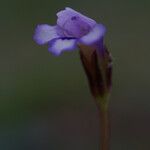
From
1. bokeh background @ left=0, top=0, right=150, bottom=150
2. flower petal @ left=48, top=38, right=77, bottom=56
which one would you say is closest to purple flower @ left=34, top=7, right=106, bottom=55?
flower petal @ left=48, top=38, right=77, bottom=56

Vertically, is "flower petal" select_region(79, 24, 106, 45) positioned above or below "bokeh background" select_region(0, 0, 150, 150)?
above

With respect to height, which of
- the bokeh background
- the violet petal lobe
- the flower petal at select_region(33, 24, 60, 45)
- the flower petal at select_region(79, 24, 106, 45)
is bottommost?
the bokeh background

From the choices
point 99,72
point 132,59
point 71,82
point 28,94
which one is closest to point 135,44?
point 132,59

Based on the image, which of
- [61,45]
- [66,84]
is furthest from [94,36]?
[66,84]

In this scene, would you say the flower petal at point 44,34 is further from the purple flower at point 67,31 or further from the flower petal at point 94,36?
the flower petal at point 94,36

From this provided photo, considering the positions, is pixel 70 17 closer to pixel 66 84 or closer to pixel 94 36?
pixel 94 36

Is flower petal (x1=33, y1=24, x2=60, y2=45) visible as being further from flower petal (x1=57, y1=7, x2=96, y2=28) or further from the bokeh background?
the bokeh background

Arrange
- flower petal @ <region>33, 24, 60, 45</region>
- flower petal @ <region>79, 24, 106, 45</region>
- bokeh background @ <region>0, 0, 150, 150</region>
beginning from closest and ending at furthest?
flower petal @ <region>79, 24, 106, 45</region>, flower petal @ <region>33, 24, 60, 45</region>, bokeh background @ <region>0, 0, 150, 150</region>

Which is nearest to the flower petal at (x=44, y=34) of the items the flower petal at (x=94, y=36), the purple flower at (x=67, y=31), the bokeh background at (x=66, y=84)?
the purple flower at (x=67, y=31)
